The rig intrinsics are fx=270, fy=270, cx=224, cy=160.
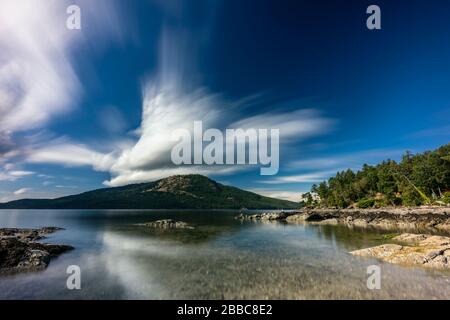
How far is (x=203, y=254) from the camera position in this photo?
3556 cm

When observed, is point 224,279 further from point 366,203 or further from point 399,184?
point 366,203

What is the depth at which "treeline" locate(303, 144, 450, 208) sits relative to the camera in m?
112

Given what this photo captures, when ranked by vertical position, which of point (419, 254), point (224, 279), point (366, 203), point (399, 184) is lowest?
point (224, 279)

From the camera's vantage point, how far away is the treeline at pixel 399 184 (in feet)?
367

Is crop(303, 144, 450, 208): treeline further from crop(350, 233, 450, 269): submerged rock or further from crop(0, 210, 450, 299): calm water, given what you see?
crop(0, 210, 450, 299): calm water


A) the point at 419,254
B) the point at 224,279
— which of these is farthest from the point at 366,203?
the point at 224,279

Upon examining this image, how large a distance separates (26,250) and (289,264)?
28918mm

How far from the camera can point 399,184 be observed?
131m

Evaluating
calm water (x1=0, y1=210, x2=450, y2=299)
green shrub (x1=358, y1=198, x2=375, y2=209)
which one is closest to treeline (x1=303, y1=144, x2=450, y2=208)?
green shrub (x1=358, y1=198, x2=375, y2=209)

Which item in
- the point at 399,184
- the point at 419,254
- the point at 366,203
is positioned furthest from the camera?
the point at 366,203

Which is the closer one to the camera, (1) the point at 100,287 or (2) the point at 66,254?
(1) the point at 100,287
